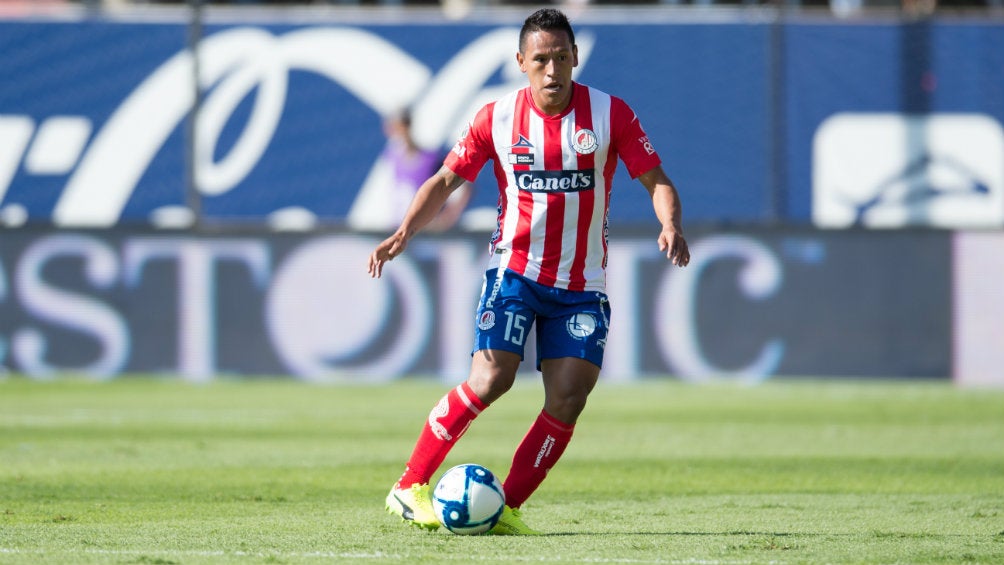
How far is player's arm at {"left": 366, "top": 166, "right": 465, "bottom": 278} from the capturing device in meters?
5.97

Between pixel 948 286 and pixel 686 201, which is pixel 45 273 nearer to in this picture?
pixel 686 201

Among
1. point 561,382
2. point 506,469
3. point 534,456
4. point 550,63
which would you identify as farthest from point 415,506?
point 506,469

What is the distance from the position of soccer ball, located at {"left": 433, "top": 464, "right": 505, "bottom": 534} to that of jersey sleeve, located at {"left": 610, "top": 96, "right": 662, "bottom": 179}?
1.30 metres

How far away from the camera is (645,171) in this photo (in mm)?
6035

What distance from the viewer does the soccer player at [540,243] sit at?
5.93m

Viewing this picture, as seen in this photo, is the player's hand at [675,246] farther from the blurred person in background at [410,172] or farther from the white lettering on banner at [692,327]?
the blurred person in background at [410,172]

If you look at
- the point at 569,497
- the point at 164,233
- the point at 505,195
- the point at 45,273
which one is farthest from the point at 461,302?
the point at 505,195

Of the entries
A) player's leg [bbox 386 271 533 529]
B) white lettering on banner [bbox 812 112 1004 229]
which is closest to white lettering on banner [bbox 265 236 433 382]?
white lettering on banner [bbox 812 112 1004 229]

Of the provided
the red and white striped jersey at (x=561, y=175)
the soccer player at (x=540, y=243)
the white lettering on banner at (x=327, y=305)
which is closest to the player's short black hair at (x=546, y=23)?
the soccer player at (x=540, y=243)

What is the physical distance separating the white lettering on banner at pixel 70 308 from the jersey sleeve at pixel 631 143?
8674 millimetres

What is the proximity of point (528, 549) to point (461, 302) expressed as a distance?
8.34 meters

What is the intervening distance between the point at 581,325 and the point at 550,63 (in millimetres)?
988

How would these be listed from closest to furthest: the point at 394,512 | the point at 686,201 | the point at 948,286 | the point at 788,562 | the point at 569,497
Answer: the point at 788,562, the point at 394,512, the point at 569,497, the point at 948,286, the point at 686,201

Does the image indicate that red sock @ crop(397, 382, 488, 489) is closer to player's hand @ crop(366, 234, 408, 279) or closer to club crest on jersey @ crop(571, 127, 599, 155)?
player's hand @ crop(366, 234, 408, 279)
